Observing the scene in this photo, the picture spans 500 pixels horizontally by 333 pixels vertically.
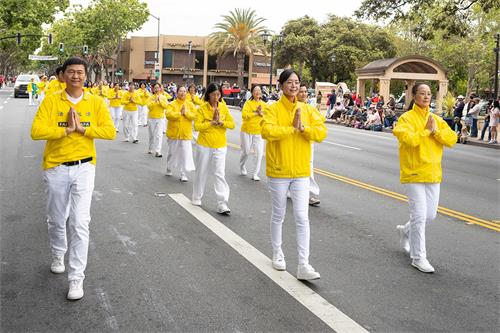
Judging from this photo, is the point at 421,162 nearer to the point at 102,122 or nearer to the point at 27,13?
the point at 102,122

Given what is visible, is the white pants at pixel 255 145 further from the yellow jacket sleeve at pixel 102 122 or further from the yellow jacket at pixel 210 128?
the yellow jacket sleeve at pixel 102 122

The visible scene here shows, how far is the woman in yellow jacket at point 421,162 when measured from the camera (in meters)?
6.19

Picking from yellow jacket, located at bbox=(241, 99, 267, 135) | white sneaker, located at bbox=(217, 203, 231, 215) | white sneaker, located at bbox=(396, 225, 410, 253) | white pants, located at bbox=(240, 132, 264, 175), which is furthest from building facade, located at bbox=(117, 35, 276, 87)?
white sneaker, located at bbox=(396, 225, 410, 253)

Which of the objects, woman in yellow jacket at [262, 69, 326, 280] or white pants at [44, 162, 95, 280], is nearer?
white pants at [44, 162, 95, 280]

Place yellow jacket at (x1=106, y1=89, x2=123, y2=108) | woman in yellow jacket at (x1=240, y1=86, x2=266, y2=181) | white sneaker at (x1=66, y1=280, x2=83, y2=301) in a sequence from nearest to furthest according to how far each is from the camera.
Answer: white sneaker at (x1=66, y1=280, x2=83, y2=301)
woman in yellow jacket at (x1=240, y1=86, x2=266, y2=181)
yellow jacket at (x1=106, y1=89, x2=123, y2=108)

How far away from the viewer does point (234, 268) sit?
19.6 feet

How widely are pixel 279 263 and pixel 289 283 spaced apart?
14.9 inches

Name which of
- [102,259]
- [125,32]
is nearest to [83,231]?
[102,259]

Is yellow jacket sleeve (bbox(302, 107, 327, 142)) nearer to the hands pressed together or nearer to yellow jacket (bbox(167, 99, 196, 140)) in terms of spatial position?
the hands pressed together

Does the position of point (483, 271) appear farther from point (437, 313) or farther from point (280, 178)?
point (280, 178)

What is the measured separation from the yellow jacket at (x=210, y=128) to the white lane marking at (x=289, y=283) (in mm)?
1206

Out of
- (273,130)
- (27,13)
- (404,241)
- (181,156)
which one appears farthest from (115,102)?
(27,13)

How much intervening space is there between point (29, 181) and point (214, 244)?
17.3ft

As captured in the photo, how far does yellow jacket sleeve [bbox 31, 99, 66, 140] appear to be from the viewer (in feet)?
16.9
